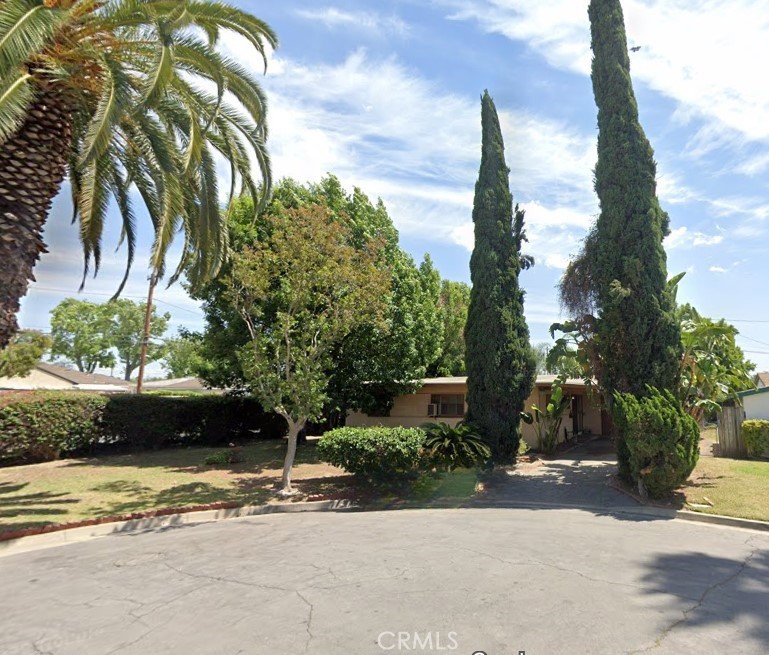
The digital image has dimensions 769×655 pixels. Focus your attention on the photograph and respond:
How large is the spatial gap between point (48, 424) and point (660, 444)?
1610 centimetres

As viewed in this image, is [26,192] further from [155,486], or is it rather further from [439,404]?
[439,404]

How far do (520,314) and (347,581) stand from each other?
462 inches

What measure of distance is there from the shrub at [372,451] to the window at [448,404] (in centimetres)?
856

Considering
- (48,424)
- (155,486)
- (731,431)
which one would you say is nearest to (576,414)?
(731,431)

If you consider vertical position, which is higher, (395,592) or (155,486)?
(395,592)

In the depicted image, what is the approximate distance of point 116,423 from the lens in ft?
55.0

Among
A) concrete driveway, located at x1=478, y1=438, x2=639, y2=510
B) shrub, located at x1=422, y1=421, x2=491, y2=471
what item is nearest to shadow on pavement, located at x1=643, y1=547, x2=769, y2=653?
concrete driveway, located at x1=478, y1=438, x2=639, y2=510

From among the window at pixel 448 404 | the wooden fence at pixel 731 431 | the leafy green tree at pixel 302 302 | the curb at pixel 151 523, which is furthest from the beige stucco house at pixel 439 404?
the curb at pixel 151 523

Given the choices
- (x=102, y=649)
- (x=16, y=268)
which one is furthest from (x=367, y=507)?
(x=16, y=268)

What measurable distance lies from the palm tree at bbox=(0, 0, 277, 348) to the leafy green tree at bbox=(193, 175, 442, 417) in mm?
5519

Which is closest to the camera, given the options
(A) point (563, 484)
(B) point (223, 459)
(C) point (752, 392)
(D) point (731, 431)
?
(A) point (563, 484)

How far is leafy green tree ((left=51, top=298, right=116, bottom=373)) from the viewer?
2260 inches

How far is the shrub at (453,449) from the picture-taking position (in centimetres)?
1310
